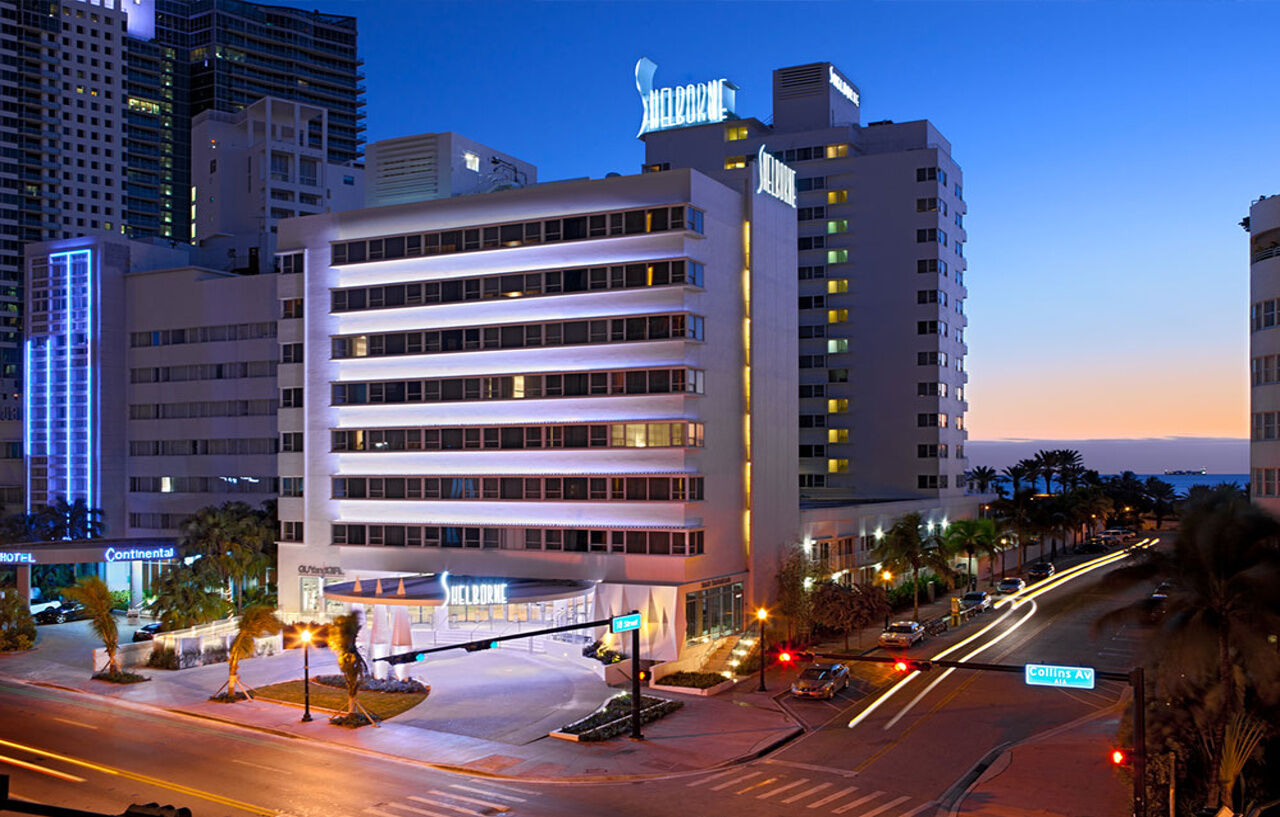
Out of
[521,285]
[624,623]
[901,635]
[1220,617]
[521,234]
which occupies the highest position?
[521,234]

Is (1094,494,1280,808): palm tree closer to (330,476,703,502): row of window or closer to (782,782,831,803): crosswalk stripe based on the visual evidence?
(782,782,831,803): crosswalk stripe

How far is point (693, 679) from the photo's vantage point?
2366 inches

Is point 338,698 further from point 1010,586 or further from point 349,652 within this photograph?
point 1010,586

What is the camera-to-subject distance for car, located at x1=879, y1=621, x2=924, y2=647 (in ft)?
235

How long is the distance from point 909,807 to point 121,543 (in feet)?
226

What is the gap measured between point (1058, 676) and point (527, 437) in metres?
42.9

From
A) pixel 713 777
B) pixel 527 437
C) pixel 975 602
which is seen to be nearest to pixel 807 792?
pixel 713 777

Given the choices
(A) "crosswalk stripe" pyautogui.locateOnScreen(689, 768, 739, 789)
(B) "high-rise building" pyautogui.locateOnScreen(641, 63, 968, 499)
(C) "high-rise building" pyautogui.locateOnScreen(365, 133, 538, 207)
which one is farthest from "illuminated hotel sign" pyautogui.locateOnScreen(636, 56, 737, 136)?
(A) "crosswalk stripe" pyautogui.locateOnScreen(689, 768, 739, 789)

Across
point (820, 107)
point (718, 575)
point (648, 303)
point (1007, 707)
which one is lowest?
point (1007, 707)

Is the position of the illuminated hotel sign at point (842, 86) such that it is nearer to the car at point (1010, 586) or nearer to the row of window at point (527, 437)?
the car at point (1010, 586)

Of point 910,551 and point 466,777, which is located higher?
point 910,551

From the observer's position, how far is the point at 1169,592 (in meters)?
39.8

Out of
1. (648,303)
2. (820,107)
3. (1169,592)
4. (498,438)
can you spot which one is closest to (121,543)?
(498,438)

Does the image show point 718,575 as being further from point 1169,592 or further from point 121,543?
point 121,543
